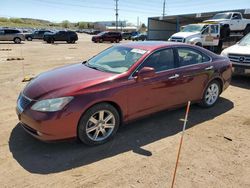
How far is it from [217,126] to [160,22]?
3824cm

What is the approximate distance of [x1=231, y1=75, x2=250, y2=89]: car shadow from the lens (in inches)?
324

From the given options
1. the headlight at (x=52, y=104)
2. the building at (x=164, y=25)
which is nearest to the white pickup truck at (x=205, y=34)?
the headlight at (x=52, y=104)

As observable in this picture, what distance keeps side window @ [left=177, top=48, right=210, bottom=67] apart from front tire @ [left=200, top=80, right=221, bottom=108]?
0.62 metres

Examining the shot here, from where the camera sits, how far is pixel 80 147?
13.1 feet

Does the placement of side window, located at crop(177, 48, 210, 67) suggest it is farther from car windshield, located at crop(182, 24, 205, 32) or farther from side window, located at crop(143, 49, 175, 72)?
car windshield, located at crop(182, 24, 205, 32)

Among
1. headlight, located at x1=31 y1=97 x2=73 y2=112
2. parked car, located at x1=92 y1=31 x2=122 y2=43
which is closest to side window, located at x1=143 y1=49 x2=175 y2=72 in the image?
headlight, located at x1=31 y1=97 x2=73 y2=112

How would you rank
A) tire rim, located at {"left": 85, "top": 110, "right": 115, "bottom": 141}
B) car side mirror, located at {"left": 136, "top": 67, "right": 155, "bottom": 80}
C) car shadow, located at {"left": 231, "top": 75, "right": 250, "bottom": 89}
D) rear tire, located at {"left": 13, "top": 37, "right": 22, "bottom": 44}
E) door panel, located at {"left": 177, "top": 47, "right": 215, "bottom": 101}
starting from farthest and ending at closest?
1. rear tire, located at {"left": 13, "top": 37, "right": 22, "bottom": 44}
2. car shadow, located at {"left": 231, "top": 75, "right": 250, "bottom": 89}
3. door panel, located at {"left": 177, "top": 47, "right": 215, "bottom": 101}
4. car side mirror, located at {"left": 136, "top": 67, "right": 155, "bottom": 80}
5. tire rim, located at {"left": 85, "top": 110, "right": 115, "bottom": 141}

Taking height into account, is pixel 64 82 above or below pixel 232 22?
below

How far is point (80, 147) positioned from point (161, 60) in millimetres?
2162

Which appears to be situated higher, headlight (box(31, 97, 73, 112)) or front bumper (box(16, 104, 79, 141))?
headlight (box(31, 97, 73, 112))

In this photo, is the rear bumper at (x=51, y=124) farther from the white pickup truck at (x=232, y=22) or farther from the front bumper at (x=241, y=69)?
the white pickup truck at (x=232, y=22)

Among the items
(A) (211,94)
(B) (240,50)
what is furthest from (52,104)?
(B) (240,50)

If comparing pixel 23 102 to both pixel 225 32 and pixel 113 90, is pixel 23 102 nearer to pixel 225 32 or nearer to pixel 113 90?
pixel 113 90

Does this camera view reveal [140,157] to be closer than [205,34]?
Yes
